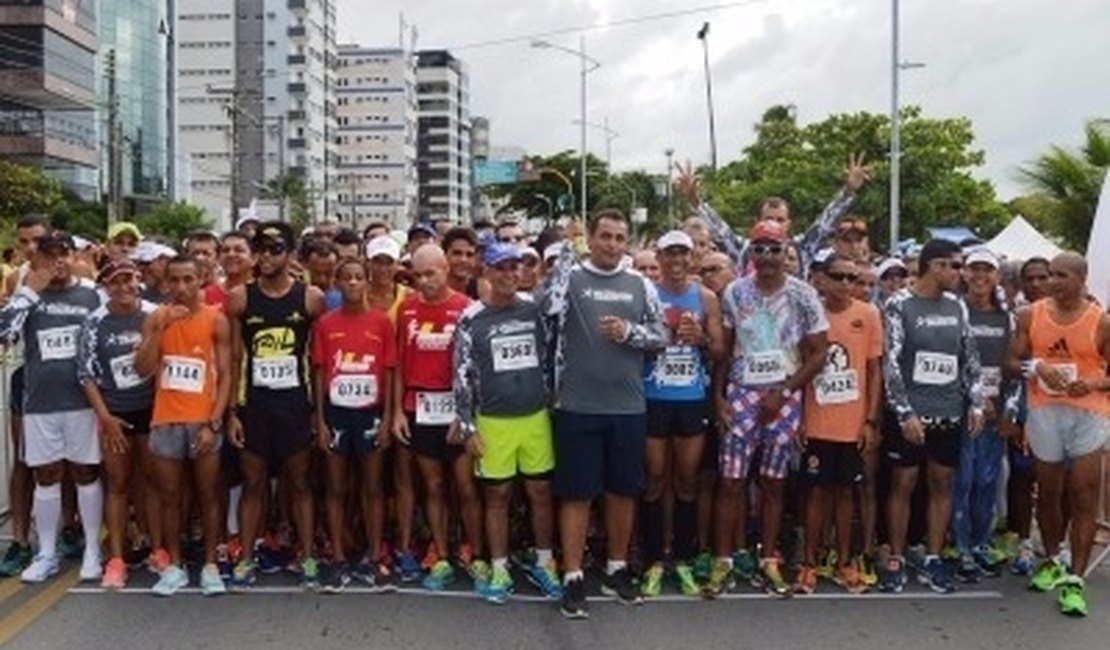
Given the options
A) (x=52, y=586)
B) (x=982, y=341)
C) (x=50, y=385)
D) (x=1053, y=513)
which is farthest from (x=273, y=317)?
(x=1053, y=513)

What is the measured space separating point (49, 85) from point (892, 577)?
2529 inches

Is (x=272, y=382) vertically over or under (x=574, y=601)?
over

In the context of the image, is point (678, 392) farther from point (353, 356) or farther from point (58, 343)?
point (58, 343)

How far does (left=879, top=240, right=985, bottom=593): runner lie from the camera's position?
731 centimetres

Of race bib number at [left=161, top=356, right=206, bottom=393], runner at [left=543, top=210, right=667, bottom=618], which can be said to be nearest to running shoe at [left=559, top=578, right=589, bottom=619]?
runner at [left=543, top=210, right=667, bottom=618]

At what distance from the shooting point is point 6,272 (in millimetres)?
9688

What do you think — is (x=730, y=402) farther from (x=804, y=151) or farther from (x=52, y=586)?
(x=804, y=151)

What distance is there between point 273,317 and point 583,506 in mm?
2048

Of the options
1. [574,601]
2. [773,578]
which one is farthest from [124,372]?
[773,578]

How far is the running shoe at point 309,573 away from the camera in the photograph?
718 cm

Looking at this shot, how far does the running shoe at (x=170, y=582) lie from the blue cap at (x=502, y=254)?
8.10ft

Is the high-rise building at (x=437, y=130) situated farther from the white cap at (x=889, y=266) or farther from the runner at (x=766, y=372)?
the runner at (x=766, y=372)

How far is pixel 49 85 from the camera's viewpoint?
209 ft

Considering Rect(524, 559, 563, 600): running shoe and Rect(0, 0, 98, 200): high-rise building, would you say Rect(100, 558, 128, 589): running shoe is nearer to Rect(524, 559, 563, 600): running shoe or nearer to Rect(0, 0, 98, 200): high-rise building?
Rect(524, 559, 563, 600): running shoe
